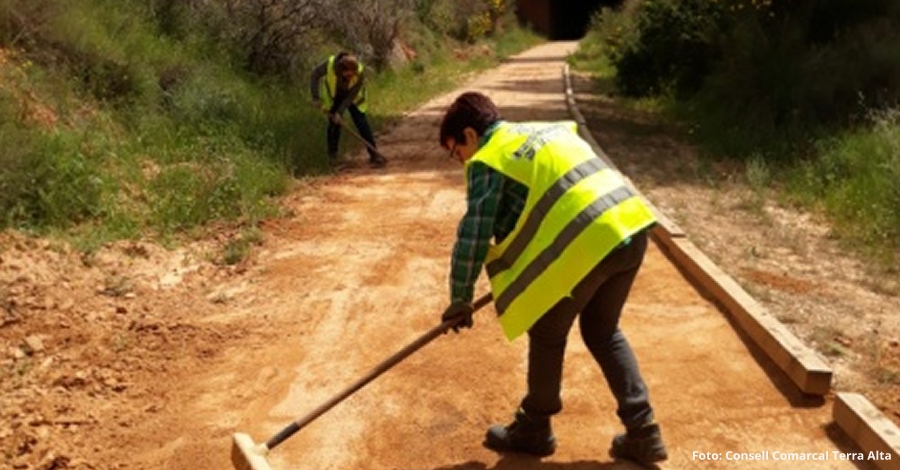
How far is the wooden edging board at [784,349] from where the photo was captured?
3.71m

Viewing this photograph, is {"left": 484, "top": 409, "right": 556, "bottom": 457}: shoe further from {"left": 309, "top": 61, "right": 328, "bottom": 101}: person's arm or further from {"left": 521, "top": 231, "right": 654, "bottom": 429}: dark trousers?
{"left": 309, "top": 61, "right": 328, "bottom": 101}: person's arm

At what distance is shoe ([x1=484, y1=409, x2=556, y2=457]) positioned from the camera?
12.1 ft

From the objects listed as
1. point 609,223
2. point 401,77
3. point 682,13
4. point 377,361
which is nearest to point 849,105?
point 682,13

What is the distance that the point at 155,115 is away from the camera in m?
9.15

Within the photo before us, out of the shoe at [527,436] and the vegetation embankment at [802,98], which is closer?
the shoe at [527,436]

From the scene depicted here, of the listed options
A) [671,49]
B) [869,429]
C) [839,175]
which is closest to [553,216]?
[869,429]

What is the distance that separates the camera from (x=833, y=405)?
13.4 feet

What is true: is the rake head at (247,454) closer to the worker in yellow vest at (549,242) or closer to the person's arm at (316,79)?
the worker in yellow vest at (549,242)

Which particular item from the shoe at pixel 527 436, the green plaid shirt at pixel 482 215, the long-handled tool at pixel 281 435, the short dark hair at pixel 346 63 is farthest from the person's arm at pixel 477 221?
the short dark hair at pixel 346 63

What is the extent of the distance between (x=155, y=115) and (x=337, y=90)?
200 cm

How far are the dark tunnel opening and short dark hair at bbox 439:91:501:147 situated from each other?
41298mm

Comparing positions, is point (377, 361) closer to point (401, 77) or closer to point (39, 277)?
point (39, 277)

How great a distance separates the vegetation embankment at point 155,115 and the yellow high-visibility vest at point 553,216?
147 inches

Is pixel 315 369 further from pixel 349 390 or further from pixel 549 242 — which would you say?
pixel 549 242
